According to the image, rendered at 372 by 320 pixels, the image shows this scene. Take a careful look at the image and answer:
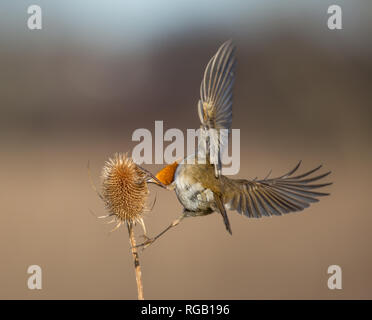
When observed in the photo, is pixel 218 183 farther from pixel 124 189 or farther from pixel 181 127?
pixel 181 127

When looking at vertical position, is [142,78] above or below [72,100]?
above

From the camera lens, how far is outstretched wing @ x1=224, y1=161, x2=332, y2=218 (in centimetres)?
310

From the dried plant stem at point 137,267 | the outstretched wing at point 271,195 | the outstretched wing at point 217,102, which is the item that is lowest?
the dried plant stem at point 137,267

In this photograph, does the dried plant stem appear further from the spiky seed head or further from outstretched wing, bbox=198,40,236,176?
outstretched wing, bbox=198,40,236,176

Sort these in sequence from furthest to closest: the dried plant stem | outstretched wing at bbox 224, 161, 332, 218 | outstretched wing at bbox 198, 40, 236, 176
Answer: outstretched wing at bbox 224, 161, 332, 218, outstretched wing at bbox 198, 40, 236, 176, the dried plant stem

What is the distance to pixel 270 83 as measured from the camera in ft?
44.6

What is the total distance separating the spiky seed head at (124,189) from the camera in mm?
3008

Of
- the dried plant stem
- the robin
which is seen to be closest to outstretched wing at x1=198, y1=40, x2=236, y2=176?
the robin

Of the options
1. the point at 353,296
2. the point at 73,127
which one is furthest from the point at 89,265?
the point at 73,127

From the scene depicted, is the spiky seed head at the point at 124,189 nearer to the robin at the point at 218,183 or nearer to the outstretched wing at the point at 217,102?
the robin at the point at 218,183

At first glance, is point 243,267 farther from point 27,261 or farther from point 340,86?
point 340,86

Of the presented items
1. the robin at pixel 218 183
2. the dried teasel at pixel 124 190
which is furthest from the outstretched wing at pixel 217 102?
the dried teasel at pixel 124 190

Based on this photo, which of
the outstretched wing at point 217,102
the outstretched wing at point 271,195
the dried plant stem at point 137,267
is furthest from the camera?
the outstretched wing at point 271,195

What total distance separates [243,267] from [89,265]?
2297 mm
